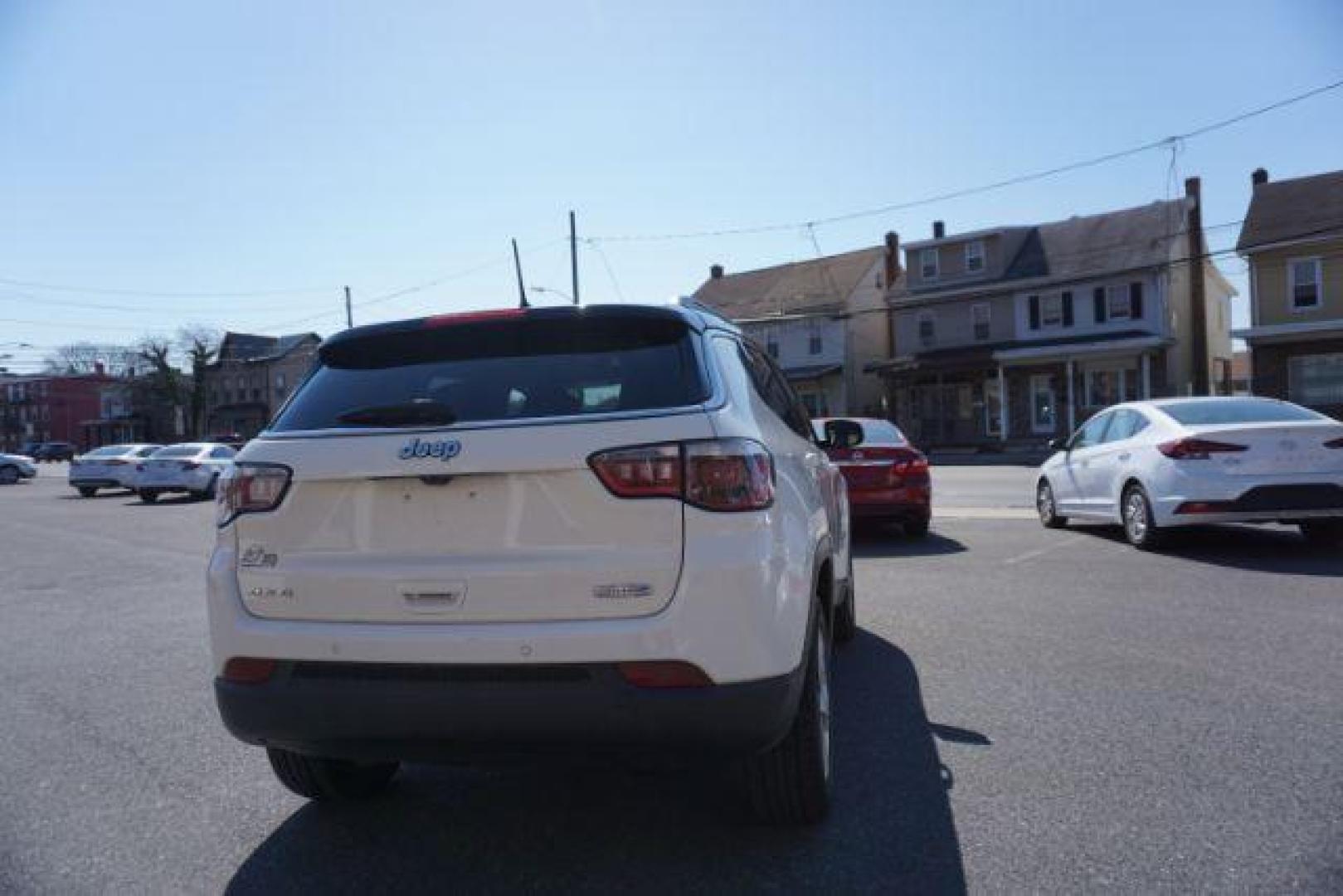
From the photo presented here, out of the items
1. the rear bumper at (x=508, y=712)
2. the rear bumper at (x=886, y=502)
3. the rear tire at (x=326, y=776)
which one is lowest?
the rear tire at (x=326, y=776)

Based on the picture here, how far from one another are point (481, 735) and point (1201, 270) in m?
41.6

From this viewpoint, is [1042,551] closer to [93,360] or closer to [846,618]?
[846,618]

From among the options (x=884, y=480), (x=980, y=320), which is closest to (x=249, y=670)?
(x=884, y=480)

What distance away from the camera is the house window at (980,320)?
39.1 meters

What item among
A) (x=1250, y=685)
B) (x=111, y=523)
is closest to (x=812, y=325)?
(x=111, y=523)

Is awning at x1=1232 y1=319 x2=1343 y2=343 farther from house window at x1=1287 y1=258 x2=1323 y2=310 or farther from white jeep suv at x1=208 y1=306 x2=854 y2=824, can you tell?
white jeep suv at x1=208 y1=306 x2=854 y2=824

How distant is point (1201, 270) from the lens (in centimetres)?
3769

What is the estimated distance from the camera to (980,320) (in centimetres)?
3931

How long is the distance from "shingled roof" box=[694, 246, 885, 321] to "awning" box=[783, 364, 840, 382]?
8.58 feet

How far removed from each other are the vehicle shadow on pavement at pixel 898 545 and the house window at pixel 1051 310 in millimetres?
28323

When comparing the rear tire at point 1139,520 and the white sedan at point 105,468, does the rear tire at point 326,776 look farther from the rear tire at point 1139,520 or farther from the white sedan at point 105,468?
the white sedan at point 105,468

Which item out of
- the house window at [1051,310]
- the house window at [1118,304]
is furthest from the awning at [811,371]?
the house window at [1118,304]

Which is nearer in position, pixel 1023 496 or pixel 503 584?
pixel 503 584

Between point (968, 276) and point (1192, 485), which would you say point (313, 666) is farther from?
point (968, 276)
